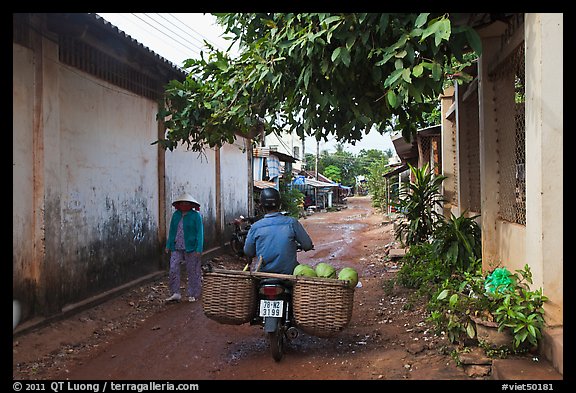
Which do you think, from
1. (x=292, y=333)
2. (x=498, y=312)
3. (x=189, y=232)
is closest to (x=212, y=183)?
(x=189, y=232)

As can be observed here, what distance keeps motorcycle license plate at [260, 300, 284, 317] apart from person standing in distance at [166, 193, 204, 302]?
10.7 feet

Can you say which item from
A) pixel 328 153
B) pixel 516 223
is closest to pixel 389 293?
pixel 516 223

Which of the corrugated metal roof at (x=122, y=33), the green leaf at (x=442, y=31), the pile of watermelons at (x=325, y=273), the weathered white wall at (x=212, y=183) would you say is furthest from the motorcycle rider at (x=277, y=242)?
the weathered white wall at (x=212, y=183)

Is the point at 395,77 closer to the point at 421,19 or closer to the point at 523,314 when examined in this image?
the point at 421,19

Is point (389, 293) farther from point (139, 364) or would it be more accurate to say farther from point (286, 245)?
point (139, 364)

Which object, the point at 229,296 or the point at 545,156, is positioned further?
the point at 229,296

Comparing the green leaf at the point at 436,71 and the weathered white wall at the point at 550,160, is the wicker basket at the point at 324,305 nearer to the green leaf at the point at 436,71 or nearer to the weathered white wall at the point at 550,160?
the weathered white wall at the point at 550,160

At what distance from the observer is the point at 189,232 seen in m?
7.94

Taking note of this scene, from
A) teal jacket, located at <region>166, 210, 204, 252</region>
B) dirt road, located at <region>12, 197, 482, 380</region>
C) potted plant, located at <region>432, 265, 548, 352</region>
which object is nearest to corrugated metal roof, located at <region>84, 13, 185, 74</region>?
teal jacket, located at <region>166, 210, 204, 252</region>

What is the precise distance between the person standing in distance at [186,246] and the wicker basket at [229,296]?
119 inches

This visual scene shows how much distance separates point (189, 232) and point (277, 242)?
9.81 feet

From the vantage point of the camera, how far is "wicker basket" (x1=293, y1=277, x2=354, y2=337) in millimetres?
4668

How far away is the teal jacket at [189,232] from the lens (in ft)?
25.8
